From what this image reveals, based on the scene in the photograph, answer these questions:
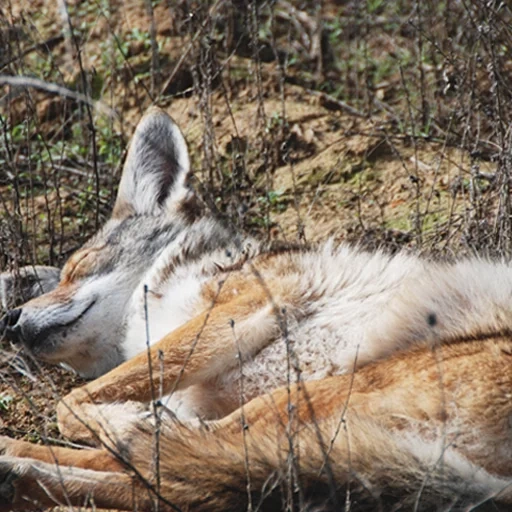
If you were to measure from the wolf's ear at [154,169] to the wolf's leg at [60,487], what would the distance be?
2399 millimetres

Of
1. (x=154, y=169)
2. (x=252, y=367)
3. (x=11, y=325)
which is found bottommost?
(x=252, y=367)

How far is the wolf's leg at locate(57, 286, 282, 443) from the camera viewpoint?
4.64m

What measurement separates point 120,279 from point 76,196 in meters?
1.59

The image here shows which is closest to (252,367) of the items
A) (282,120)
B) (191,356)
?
(191,356)

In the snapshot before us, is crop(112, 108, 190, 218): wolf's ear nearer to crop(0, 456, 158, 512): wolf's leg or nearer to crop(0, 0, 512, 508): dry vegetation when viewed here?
crop(0, 0, 512, 508): dry vegetation

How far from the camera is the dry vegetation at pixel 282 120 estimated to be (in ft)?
19.6

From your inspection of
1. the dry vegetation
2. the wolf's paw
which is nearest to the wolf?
the wolf's paw

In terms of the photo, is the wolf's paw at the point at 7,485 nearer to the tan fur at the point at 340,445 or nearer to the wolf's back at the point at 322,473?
the tan fur at the point at 340,445

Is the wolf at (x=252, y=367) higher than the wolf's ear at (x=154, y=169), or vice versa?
the wolf's ear at (x=154, y=169)

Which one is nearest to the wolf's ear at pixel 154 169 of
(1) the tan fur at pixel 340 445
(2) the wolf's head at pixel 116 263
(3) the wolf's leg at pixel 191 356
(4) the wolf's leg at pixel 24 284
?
(2) the wolf's head at pixel 116 263

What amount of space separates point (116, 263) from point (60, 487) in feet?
6.86

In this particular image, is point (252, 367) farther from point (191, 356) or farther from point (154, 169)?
point (154, 169)

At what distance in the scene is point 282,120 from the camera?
723 cm

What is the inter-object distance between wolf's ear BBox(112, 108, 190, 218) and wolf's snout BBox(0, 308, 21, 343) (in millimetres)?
984
